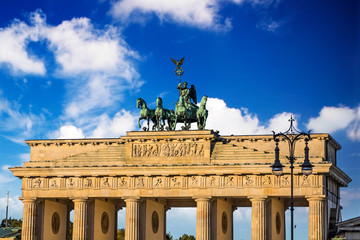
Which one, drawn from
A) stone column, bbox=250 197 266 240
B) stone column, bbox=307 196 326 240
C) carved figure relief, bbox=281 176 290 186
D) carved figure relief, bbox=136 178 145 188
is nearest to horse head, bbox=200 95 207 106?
carved figure relief, bbox=136 178 145 188

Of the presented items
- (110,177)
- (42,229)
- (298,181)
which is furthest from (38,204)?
(298,181)

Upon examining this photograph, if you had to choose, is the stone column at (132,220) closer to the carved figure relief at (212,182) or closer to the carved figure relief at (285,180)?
the carved figure relief at (212,182)

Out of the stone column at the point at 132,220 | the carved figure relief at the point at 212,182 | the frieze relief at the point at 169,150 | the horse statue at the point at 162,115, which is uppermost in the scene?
the horse statue at the point at 162,115

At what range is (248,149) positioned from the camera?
227ft

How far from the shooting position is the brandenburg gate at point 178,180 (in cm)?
6775

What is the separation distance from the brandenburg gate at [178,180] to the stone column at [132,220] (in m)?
0.09

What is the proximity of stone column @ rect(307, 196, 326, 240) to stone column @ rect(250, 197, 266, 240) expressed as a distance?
4.25 m

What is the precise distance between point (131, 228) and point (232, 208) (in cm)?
1188

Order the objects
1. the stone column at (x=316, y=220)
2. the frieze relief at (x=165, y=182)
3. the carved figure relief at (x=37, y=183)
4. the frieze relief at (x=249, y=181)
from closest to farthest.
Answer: the stone column at (x=316, y=220) → the frieze relief at (x=165, y=182) → the frieze relief at (x=249, y=181) → the carved figure relief at (x=37, y=183)

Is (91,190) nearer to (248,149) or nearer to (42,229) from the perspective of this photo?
(42,229)

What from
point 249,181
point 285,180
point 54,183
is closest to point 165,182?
point 249,181

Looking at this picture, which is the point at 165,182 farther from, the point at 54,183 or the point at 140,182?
the point at 54,183

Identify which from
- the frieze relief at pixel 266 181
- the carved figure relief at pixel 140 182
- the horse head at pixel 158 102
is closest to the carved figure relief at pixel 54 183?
the carved figure relief at pixel 140 182

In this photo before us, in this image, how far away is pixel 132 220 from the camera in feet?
231
